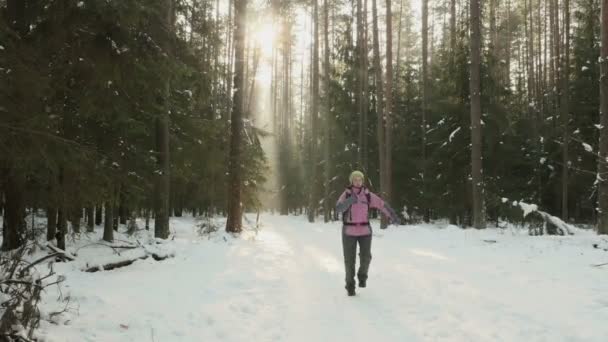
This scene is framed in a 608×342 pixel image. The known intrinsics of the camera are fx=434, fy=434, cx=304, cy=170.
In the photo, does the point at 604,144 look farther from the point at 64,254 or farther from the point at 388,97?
the point at 64,254

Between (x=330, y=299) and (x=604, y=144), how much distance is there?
9.94m

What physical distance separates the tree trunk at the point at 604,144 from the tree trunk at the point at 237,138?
10.6 metres

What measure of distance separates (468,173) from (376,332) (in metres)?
19.2

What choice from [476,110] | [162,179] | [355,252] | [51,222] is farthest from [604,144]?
[51,222]

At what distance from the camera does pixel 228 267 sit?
8.81 meters

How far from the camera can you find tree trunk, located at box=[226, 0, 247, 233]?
47.2 feet

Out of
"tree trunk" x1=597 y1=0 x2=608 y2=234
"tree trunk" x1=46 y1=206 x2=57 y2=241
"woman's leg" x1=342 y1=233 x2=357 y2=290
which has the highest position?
"tree trunk" x1=597 y1=0 x2=608 y2=234

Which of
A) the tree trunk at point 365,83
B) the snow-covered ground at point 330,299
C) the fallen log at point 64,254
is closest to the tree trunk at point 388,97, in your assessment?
the tree trunk at point 365,83

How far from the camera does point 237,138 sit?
578 inches

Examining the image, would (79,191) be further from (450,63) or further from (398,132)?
(398,132)

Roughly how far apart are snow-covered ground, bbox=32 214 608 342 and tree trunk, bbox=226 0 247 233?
3944 mm

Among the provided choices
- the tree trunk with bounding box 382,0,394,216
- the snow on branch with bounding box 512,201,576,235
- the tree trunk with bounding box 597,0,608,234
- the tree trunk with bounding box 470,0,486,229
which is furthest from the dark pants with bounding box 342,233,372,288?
the tree trunk with bounding box 382,0,394,216

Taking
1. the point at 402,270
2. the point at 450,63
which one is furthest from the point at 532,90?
the point at 402,270

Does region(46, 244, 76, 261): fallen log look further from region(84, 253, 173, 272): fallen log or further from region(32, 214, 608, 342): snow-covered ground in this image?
region(84, 253, 173, 272): fallen log
